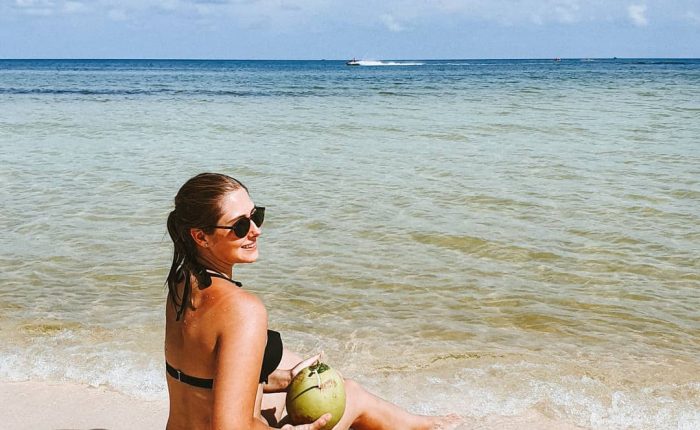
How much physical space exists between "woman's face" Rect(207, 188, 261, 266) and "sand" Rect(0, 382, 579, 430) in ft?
5.68

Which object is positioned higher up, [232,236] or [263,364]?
[232,236]

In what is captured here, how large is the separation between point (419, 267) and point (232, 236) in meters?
4.66

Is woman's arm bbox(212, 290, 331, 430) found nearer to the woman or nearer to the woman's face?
the woman

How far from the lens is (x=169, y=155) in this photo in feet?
49.9

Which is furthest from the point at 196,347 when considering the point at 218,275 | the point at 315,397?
the point at 315,397

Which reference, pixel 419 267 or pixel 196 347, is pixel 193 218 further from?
pixel 419 267

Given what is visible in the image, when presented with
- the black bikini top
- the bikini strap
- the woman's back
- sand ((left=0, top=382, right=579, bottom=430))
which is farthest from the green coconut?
sand ((left=0, top=382, right=579, bottom=430))

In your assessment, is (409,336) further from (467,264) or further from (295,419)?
(295,419)

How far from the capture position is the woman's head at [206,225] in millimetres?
2895

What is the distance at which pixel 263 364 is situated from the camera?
3119 millimetres

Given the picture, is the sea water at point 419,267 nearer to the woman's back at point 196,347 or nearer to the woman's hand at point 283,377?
the woman's hand at point 283,377

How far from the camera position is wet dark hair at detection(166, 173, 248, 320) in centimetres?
289

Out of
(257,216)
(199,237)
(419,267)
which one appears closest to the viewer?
(199,237)

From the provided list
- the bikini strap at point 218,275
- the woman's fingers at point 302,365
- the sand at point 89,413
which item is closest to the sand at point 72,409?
the sand at point 89,413
